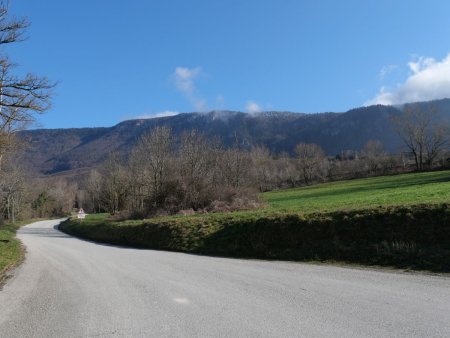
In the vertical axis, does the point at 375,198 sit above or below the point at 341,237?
above

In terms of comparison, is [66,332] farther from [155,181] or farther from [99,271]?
[155,181]

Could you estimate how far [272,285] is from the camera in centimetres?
979

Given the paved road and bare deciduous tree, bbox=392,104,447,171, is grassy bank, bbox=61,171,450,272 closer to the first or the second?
the paved road

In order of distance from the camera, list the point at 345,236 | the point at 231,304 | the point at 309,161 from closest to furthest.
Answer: the point at 231,304 < the point at 345,236 < the point at 309,161

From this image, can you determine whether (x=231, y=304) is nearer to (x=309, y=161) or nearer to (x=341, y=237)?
(x=341, y=237)

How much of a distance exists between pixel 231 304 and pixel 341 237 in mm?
7468

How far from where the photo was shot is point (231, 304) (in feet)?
26.3

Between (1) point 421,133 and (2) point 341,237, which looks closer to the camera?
(2) point 341,237

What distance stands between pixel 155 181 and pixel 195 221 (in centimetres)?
2027

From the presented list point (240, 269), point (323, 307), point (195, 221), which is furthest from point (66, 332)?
point (195, 221)

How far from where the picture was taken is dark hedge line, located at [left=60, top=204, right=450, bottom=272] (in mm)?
12141

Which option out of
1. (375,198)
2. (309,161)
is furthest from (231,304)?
(309,161)

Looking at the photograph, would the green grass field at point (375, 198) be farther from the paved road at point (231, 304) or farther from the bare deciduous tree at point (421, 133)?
the bare deciduous tree at point (421, 133)

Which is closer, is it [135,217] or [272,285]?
[272,285]
